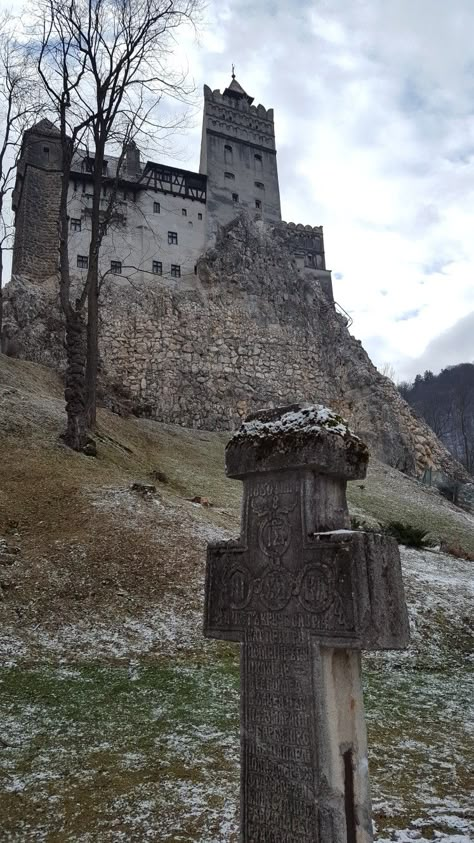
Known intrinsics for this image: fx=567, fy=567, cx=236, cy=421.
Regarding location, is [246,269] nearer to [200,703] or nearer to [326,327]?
[326,327]

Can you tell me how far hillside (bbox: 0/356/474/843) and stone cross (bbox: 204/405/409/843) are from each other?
2.50 ft

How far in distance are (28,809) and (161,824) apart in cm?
83

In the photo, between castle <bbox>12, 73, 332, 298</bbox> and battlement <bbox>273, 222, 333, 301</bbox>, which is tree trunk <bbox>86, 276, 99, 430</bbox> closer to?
castle <bbox>12, 73, 332, 298</bbox>

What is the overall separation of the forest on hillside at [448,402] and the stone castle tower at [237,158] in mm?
24385

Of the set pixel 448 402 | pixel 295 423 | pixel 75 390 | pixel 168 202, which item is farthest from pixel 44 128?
pixel 448 402

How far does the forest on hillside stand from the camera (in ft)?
186

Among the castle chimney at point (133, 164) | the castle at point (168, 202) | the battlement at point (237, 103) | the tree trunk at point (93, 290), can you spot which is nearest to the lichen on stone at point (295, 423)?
the tree trunk at point (93, 290)

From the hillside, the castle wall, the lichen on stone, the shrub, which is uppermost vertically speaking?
the castle wall

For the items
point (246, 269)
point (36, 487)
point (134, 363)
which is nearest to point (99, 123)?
point (36, 487)

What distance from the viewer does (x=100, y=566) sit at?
8.58m

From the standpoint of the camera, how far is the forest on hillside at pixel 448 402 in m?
56.8

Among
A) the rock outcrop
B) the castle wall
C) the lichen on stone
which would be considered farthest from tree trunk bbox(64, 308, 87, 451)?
the castle wall

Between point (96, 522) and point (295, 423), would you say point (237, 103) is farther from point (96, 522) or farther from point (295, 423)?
point (295, 423)

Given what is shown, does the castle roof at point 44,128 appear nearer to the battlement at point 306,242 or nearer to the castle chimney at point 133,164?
the castle chimney at point 133,164
